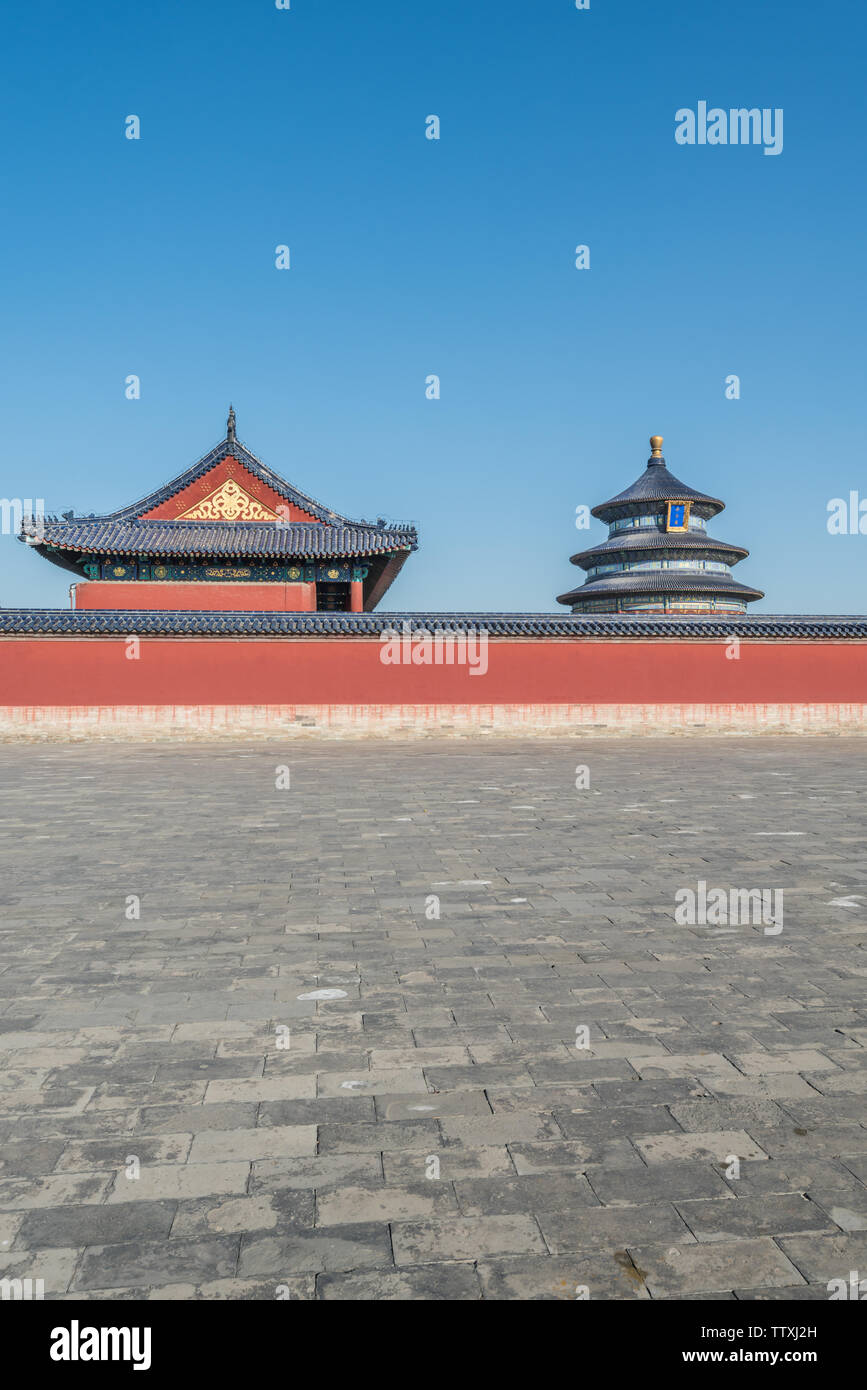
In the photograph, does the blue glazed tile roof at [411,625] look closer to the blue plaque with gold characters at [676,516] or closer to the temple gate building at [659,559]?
the temple gate building at [659,559]

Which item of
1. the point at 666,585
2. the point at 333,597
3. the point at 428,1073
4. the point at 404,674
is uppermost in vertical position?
the point at 666,585

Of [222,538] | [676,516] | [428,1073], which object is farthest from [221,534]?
[428,1073]

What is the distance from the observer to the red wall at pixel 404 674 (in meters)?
19.7

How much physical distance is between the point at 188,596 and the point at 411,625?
22.2 ft

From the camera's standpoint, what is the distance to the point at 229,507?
2562 centimetres

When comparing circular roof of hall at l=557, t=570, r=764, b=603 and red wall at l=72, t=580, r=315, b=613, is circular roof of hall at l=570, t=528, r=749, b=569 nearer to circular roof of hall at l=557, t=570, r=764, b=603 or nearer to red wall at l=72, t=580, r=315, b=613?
circular roof of hall at l=557, t=570, r=764, b=603

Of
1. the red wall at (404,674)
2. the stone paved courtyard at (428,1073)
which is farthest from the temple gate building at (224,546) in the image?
the stone paved courtyard at (428,1073)

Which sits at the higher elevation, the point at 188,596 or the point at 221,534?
the point at 221,534

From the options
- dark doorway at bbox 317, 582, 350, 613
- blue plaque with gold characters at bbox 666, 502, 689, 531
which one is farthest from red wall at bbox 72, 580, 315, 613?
blue plaque with gold characters at bbox 666, 502, 689, 531

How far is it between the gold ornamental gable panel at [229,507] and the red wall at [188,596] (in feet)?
7.63

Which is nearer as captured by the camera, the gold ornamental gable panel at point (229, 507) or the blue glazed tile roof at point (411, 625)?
the blue glazed tile roof at point (411, 625)

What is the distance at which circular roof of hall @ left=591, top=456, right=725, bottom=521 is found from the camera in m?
34.8

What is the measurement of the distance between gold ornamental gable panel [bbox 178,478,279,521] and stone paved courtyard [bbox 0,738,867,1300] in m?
19.1

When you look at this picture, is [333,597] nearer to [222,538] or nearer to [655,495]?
[222,538]
